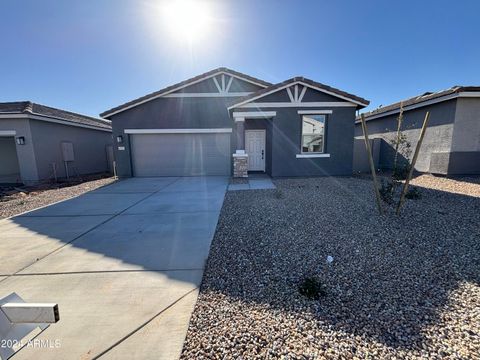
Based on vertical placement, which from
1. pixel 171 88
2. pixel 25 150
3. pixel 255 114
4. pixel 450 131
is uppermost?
pixel 171 88

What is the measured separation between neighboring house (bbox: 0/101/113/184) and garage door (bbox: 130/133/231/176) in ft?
14.7

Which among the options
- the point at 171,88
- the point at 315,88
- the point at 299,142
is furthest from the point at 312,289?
the point at 171,88

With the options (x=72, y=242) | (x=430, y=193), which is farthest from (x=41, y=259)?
(x=430, y=193)

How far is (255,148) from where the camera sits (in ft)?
38.4

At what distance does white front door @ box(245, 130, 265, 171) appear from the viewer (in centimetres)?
1155

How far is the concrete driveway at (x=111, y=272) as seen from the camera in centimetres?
196

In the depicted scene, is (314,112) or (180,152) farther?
(180,152)

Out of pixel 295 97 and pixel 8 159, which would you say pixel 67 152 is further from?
pixel 295 97

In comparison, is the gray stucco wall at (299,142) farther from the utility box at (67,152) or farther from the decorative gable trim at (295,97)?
the utility box at (67,152)

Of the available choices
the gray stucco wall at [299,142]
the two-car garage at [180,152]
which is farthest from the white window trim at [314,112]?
the two-car garage at [180,152]

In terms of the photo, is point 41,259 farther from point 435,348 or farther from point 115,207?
point 435,348

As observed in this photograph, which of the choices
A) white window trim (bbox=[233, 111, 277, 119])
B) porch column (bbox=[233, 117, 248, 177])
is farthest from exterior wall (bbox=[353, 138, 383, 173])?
porch column (bbox=[233, 117, 248, 177])

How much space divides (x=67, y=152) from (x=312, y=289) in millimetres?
15332

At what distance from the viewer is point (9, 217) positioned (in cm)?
552
